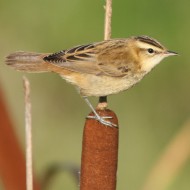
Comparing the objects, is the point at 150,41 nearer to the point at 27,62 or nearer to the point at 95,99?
the point at 27,62

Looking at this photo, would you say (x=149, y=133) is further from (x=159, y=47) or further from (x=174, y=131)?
(x=159, y=47)

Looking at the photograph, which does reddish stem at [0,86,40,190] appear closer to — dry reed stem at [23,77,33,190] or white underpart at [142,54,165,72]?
dry reed stem at [23,77,33,190]

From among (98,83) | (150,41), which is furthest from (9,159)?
(150,41)

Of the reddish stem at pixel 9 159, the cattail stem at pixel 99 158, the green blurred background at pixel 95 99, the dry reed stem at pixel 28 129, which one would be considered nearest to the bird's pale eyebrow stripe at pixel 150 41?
the reddish stem at pixel 9 159

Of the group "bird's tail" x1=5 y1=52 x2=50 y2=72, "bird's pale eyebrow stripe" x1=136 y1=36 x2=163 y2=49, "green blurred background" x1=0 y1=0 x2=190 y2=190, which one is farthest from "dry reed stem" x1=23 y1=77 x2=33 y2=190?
"green blurred background" x1=0 y1=0 x2=190 y2=190

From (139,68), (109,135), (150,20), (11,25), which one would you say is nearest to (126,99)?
(150,20)

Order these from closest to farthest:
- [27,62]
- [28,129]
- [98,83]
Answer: [28,129], [27,62], [98,83]
